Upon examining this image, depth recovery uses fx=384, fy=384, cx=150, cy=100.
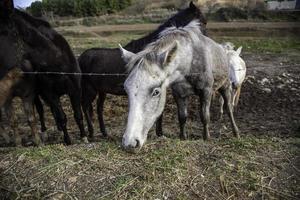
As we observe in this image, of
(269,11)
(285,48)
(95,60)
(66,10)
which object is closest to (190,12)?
(95,60)

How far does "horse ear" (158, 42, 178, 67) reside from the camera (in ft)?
15.2

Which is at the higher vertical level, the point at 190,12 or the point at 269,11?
the point at 190,12

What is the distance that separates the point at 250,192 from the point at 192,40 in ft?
8.19

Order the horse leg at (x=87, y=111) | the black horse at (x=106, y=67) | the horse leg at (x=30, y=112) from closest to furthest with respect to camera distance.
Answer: the horse leg at (x=30, y=112), the black horse at (x=106, y=67), the horse leg at (x=87, y=111)

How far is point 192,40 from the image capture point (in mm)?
5641

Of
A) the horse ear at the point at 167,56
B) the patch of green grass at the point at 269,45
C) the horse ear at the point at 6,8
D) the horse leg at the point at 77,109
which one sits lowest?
the patch of green grass at the point at 269,45

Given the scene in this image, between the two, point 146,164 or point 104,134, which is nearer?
point 146,164

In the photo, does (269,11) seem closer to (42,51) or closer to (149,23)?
(149,23)

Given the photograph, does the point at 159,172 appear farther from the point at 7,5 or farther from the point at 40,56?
the point at 7,5

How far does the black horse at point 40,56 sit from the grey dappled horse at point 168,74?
211 cm

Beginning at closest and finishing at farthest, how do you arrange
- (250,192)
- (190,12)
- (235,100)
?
(250,192) < (190,12) < (235,100)

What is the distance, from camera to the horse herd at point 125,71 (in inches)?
179

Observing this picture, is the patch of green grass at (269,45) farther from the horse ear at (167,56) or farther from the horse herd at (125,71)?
the horse ear at (167,56)

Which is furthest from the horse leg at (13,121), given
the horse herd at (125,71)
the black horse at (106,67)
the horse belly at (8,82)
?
the black horse at (106,67)
